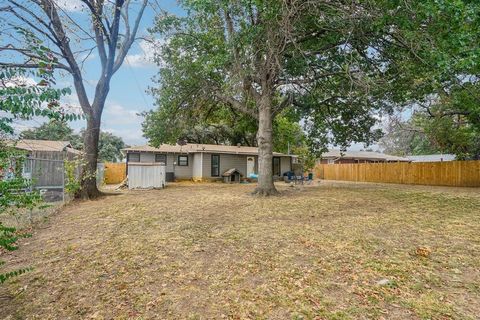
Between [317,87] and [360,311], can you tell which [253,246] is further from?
[317,87]

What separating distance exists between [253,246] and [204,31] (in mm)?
8685

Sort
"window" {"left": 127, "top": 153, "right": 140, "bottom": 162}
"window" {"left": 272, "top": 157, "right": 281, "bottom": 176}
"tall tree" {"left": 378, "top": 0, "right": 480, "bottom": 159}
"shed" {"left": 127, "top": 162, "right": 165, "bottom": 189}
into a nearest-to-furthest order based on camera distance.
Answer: "tall tree" {"left": 378, "top": 0, "right": 480, "bottom": 159} → "shed" {"left": 127, "top": 162, "right": 165, "bottom": 189} → "window" {"left": 127, "top": 153, "right": 140, "bottom": 162} → "window" {"left": 272, "top": 157, "right": 281, "bottom": 176}

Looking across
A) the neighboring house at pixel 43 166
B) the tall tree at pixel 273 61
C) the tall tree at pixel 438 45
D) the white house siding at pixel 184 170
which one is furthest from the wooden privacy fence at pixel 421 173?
the neighboring house at pixel 43 166

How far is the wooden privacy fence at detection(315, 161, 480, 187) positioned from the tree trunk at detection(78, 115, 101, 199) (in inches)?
757

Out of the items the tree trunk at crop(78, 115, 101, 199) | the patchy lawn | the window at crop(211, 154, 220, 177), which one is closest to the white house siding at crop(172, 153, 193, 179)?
the window at crop(211, 154, 220, 177)

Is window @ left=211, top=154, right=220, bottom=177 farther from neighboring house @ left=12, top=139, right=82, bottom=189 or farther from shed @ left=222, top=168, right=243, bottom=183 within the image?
neighboring house @ left=12, top=139, right=82, bottom=189

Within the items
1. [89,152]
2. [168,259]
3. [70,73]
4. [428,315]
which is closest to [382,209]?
[428,315]

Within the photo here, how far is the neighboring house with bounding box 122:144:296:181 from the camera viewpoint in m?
20.2

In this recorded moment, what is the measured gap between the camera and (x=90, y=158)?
1102cm

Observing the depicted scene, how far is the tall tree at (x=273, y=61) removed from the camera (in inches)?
309

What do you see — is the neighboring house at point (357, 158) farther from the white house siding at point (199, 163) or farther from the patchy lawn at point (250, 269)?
the patchy lawn at point (250, 269)

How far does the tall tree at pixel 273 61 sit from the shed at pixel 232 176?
301 inches

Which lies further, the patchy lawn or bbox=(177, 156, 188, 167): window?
bbox=(177, 156, 188, 167): window

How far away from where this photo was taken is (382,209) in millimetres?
7793
